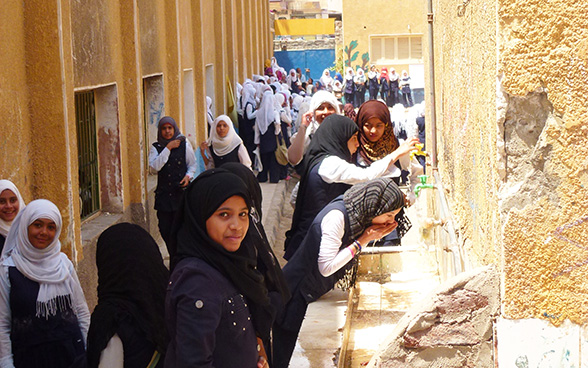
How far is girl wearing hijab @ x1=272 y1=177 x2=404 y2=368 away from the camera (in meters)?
4.17

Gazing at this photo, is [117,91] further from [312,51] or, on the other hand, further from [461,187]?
[312,51]

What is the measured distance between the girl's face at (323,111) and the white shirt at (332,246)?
298 centimetres

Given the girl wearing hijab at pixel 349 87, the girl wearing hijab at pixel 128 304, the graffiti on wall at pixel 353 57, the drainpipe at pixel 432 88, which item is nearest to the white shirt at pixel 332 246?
the girl wearing hijab at pixel 128 304

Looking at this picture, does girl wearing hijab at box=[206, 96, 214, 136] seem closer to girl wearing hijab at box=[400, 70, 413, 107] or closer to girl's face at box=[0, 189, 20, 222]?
girl's face at box=[0, 189, 20, 222]

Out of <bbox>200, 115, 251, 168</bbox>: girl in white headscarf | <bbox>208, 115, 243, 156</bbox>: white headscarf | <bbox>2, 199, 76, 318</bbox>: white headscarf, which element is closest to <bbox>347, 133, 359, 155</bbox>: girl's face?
<bbox>2, 199, 76, 318</bbox>: white headscarf

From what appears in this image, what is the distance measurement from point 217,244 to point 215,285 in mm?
145

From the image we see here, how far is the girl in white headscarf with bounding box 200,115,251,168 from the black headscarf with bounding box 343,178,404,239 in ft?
16.1

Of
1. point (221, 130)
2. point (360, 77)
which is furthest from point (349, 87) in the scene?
→ point (221, 130)

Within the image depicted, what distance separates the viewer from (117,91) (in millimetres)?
8219

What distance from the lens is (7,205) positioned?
188 inches

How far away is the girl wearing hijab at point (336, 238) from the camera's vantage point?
4172mm

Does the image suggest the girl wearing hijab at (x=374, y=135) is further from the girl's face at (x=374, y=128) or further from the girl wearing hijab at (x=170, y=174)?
the girl wearing hijab at (x=170, y=174)

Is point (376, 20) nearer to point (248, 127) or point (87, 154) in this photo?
point (248, 127)

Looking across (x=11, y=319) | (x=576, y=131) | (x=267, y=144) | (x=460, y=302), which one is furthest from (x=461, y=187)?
(x=267, y=144)
